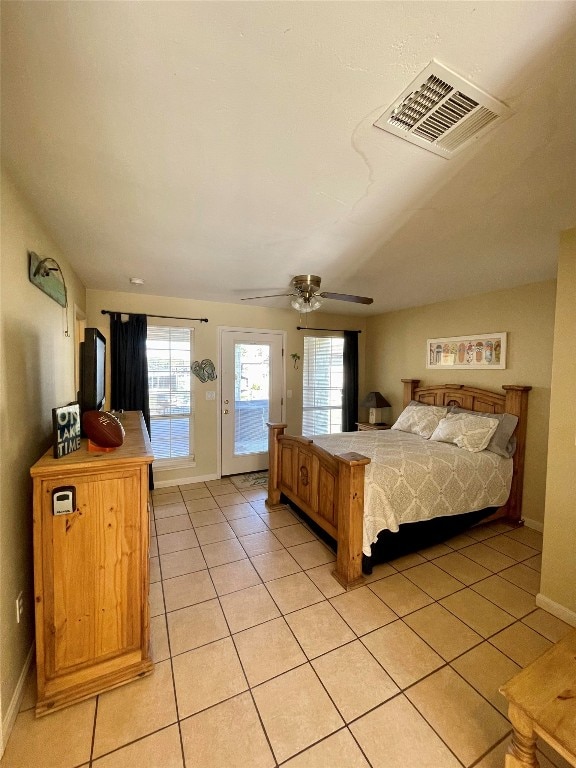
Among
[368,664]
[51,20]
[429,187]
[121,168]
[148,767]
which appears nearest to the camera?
[51,20]

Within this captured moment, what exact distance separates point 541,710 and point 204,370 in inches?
149

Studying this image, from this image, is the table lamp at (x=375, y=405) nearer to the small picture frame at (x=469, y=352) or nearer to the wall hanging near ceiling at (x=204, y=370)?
the small picture frame at (x=469, y=352)

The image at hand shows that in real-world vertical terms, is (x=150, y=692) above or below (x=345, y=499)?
below

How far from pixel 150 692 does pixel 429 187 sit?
8.79 ft

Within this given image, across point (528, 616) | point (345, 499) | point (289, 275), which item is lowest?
point (528, 616)

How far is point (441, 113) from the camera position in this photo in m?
1.06

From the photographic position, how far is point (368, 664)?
63.3 inches

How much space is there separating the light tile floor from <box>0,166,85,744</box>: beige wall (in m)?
0.35

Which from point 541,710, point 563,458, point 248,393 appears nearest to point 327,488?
point 563,458

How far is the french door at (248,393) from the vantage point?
Result: 4219 millimetres

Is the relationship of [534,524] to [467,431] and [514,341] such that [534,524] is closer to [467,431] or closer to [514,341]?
[467,431]

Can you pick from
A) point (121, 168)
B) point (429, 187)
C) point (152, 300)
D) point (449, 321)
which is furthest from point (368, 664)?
point (152, 300)

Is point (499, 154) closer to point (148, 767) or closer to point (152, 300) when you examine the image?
point (148, 767)

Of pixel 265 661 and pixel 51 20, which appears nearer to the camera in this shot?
pixel 51 20
